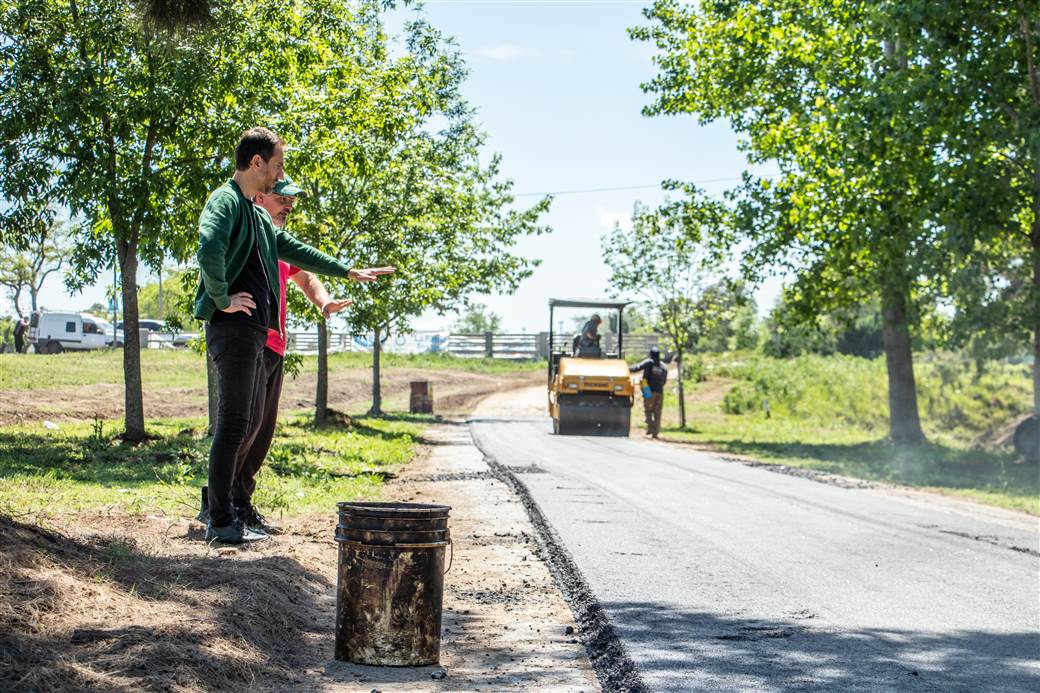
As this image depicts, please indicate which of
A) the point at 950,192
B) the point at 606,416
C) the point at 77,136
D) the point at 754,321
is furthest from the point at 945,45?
the point at 754,321

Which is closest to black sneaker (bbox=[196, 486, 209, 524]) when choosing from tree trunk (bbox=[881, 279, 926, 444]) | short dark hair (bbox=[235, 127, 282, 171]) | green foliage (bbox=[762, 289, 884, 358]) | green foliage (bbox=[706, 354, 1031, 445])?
short dark hair (bbox=[235, 127, 282, 171])

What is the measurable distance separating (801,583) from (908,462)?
14696mm

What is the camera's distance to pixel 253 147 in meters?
6.80

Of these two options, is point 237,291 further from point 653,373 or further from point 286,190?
point 653,373

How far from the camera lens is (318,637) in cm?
576

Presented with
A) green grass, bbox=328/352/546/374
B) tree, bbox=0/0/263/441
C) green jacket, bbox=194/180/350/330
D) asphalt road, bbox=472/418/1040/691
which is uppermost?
tree, bbox=0/0/263/441

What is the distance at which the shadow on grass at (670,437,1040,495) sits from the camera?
18.3 metres

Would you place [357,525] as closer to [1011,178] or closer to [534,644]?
[534,644]

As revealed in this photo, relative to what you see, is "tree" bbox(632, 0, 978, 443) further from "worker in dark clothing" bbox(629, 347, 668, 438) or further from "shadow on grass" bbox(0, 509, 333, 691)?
"shadow on grass" bbox(0, 509, 333, 691)

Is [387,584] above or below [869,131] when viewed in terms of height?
below

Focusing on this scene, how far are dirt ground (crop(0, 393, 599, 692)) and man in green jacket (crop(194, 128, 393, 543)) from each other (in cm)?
63

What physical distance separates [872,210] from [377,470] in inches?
429

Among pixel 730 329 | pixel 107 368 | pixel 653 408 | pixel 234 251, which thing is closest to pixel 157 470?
pixel 234 251

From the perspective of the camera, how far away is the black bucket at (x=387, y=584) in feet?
17.0
